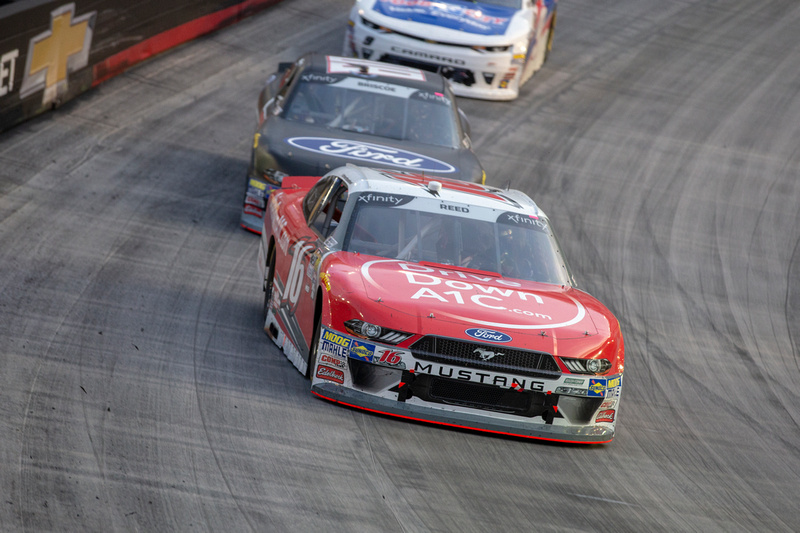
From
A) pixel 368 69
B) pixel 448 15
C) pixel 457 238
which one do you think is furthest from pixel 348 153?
pixel 448 15

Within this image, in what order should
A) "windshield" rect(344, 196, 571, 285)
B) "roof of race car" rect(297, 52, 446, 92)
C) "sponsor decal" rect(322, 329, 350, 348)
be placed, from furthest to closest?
"roof of race car" rect(297, 52, 446, 92)
"windshield" rect(344, 196, 571, 285)
"sponsor decal" rect(322, 329, 350, 348)

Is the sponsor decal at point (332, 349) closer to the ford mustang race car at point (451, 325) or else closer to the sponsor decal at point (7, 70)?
the ford mustang race car at point (451, 325)

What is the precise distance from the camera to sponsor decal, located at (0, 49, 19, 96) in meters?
13.0

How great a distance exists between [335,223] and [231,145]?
6.69 metres

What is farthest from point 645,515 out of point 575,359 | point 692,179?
point 692,179

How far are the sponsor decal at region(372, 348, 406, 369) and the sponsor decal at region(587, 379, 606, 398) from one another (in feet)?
3.64

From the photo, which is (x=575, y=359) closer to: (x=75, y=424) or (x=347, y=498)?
(x=347, y=498)

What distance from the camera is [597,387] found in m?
6.77

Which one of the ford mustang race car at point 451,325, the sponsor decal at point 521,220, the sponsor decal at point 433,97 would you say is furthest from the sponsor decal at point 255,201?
the sponsor decal at point 521,220

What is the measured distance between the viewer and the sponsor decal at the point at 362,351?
660 cm

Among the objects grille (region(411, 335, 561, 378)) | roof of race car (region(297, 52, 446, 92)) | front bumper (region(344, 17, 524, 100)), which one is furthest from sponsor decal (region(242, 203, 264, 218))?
front bumper (region(344, 17, 524, 100))

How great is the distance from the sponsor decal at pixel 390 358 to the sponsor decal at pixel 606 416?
1228 millimetres

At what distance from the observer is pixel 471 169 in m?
11.1

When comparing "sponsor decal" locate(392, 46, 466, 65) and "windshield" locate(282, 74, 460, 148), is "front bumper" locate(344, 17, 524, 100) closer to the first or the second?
Answer: "sponsor decal" locate(392, 46, 466, 65)
